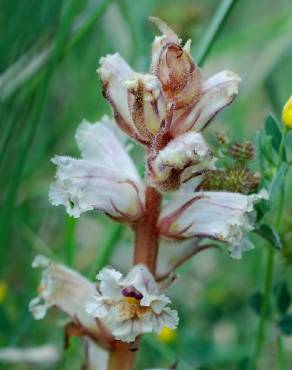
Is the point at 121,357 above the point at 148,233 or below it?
below

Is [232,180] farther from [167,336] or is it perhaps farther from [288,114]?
[167,336]

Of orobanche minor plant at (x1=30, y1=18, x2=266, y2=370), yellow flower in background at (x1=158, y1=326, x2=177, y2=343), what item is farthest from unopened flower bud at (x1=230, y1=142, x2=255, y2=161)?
yellow flower in background at (x1=158, y1=326, x2=177, y2=343)

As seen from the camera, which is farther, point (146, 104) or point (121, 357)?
point (121, 357)

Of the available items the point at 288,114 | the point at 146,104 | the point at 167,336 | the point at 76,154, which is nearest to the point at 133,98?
the point at 146,104

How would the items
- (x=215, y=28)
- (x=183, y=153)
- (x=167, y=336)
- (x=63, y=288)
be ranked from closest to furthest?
(x=183, y=153) < (x=63, y=288) < (x=215, y=28) < (x=167, y=336)

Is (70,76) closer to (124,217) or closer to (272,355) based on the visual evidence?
(272,355)

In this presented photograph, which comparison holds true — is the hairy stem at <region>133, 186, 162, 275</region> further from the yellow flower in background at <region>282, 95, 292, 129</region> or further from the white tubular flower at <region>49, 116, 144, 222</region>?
the yellow flower in background at <region>282, 95, 292, 129</region>
